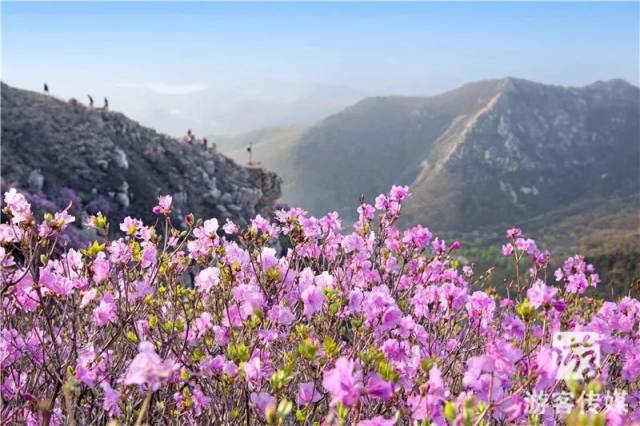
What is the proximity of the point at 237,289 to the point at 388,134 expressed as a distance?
165 metres

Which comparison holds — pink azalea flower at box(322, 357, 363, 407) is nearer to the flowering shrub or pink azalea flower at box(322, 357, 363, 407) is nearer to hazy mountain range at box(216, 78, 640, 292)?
the flowering shrub

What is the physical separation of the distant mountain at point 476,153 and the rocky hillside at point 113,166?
77927 millimetres

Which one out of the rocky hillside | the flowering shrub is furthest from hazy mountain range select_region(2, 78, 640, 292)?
the flowering shrub

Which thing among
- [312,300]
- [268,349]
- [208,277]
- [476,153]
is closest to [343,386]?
[312,300]

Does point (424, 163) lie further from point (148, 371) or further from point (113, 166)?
point (148, 371)

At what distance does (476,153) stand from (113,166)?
123395mm

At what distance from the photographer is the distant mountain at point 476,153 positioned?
12569cm

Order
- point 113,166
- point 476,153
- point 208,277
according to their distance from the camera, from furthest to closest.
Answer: point 476,153 < point 113,166 < point 208,277

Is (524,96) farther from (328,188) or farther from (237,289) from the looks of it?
(237,289)

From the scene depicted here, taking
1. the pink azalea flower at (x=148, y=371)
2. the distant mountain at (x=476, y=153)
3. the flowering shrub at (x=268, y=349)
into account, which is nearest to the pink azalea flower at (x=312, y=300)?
the flowering shrub at (x=268, y=349)

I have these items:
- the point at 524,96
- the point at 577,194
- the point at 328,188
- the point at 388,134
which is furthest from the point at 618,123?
the point at 328,188

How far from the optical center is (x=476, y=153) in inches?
5374

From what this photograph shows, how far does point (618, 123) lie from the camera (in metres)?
164

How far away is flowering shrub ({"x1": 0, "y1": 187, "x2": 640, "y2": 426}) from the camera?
2443 mm
